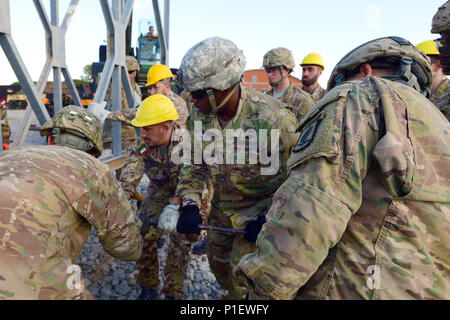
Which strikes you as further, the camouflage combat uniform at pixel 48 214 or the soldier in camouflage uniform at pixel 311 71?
the soldier in camouflage uniform at pixel 311 71

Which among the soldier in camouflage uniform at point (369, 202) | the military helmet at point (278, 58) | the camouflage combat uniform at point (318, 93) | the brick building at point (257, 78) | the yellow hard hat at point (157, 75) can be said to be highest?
the brick building at point (257, 78)

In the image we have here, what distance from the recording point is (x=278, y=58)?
4770 millimetres

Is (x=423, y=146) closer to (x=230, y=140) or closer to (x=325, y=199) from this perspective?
(x=325, y=199)

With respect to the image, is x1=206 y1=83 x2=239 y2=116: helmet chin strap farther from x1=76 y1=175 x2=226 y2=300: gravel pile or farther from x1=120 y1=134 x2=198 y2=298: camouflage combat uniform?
x1=76 y1=175 x2=226 y2=300: gravel pile

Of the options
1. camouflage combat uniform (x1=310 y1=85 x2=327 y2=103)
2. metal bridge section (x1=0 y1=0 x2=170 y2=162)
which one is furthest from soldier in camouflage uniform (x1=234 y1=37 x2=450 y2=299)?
camouflage combat uniform (x1=310 y1=85 x2=327 y2=103)

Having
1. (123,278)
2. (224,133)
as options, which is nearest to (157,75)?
(224,133)

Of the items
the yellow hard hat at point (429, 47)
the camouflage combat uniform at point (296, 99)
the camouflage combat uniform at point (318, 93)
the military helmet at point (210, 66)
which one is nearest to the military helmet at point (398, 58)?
the military helmet at point (210, 66)

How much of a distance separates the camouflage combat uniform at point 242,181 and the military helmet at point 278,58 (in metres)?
2.65

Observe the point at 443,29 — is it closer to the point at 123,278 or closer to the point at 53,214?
the point at 53,214

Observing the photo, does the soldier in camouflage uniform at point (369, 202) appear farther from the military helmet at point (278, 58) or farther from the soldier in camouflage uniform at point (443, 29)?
the military helmet at point (278, 58)

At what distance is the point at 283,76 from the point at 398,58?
381 cm

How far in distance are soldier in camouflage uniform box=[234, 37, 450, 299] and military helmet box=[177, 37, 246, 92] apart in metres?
1.14

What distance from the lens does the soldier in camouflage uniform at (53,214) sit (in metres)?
1.38

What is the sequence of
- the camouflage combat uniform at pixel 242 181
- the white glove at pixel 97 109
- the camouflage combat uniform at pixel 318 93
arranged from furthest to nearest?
the camouflage combat uniform at pixel 318 93 → the white glove at pixel 97 109 → the camouflage combat uniform at pixel 242 181
